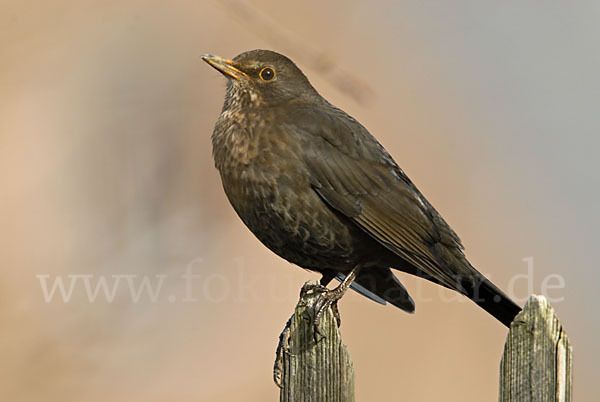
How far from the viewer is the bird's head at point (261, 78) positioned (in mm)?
4277

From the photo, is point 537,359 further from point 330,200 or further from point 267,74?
point 267,74

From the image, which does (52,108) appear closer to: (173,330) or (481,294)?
(173,330)

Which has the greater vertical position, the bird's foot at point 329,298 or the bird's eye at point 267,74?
the bird's eye at point 267,74

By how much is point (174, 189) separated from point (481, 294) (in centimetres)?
208

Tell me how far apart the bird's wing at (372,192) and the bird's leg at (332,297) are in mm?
212

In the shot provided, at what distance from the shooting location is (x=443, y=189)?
5.75 meters

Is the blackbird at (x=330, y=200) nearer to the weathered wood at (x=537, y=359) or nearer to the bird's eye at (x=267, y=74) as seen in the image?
the bird's eye at (x=267, y=74)

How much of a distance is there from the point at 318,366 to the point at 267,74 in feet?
5.73

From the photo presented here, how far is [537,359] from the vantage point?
9.20 feet

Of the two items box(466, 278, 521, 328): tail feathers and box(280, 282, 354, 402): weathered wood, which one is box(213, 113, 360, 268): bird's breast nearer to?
box(466, 278, 521, 328): tail feathers

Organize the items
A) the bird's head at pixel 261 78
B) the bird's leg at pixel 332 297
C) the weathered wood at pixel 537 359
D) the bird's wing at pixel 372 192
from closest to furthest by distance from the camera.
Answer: the weathered wood at pixel 537 359 < the bird's leg at pixel 332 297 < the bird's wing at pixel 372 192 < the bird's head at pixel 261 78

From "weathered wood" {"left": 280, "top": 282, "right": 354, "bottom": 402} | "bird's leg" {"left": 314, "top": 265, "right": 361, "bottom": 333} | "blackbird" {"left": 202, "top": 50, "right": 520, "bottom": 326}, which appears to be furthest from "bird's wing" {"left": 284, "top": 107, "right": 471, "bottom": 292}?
"weathered wood" {"left": 280, "top": 282, "right": 354, "bottom": 402}

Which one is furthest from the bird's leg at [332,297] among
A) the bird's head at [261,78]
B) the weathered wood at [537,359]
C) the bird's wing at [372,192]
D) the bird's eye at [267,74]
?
the bird's eye at [267,74]

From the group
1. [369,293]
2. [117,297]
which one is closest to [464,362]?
[369,293]
